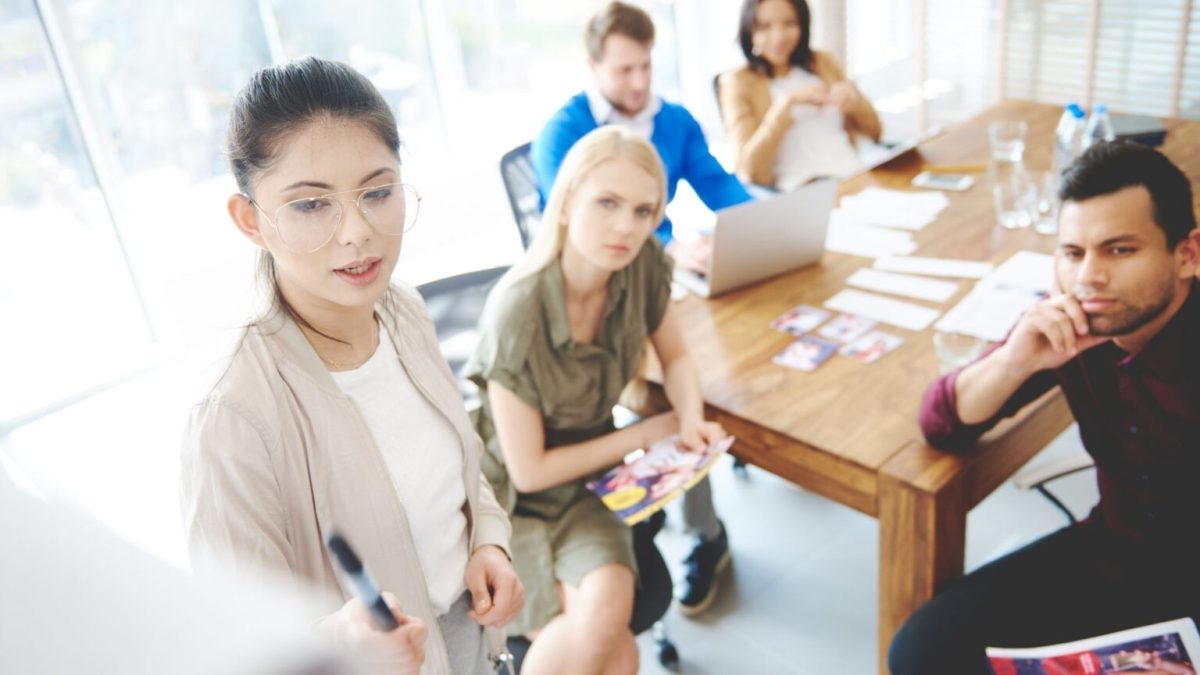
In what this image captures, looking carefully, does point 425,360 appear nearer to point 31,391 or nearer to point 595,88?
point 595,88

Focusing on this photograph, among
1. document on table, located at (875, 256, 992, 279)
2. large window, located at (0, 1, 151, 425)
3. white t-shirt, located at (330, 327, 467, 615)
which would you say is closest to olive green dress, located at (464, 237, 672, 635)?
white t-shirt, located at (330, 327, 467, 615)

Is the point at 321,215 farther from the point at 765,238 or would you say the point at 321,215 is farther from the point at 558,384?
the point at 765,238

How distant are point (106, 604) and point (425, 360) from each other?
110 cm

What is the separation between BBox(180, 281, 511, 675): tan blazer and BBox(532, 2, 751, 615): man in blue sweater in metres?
1.21

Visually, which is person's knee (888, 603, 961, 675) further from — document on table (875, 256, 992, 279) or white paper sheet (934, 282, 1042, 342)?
document on table (875, 256, 992, 279)

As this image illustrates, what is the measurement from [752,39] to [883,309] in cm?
161

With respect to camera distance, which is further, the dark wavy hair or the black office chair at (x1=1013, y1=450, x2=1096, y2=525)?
the black office chair at (x1=1013, y1=450, x2=1096, y2=525)

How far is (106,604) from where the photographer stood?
220 millimetres

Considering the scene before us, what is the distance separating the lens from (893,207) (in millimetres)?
2725

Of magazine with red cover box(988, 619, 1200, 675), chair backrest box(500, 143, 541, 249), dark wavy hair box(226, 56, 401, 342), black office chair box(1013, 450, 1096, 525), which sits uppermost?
dark wavy hair box(226, 56, 401, 342)

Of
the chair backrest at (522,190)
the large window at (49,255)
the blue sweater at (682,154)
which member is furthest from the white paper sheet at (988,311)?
the large window at (49,255)

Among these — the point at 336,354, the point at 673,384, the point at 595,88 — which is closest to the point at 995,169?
the point at 595,88

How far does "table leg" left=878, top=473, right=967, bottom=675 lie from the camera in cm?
155

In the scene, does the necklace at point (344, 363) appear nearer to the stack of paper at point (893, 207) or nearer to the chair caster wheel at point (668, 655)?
the chair caster wheel at point (668, 655)
